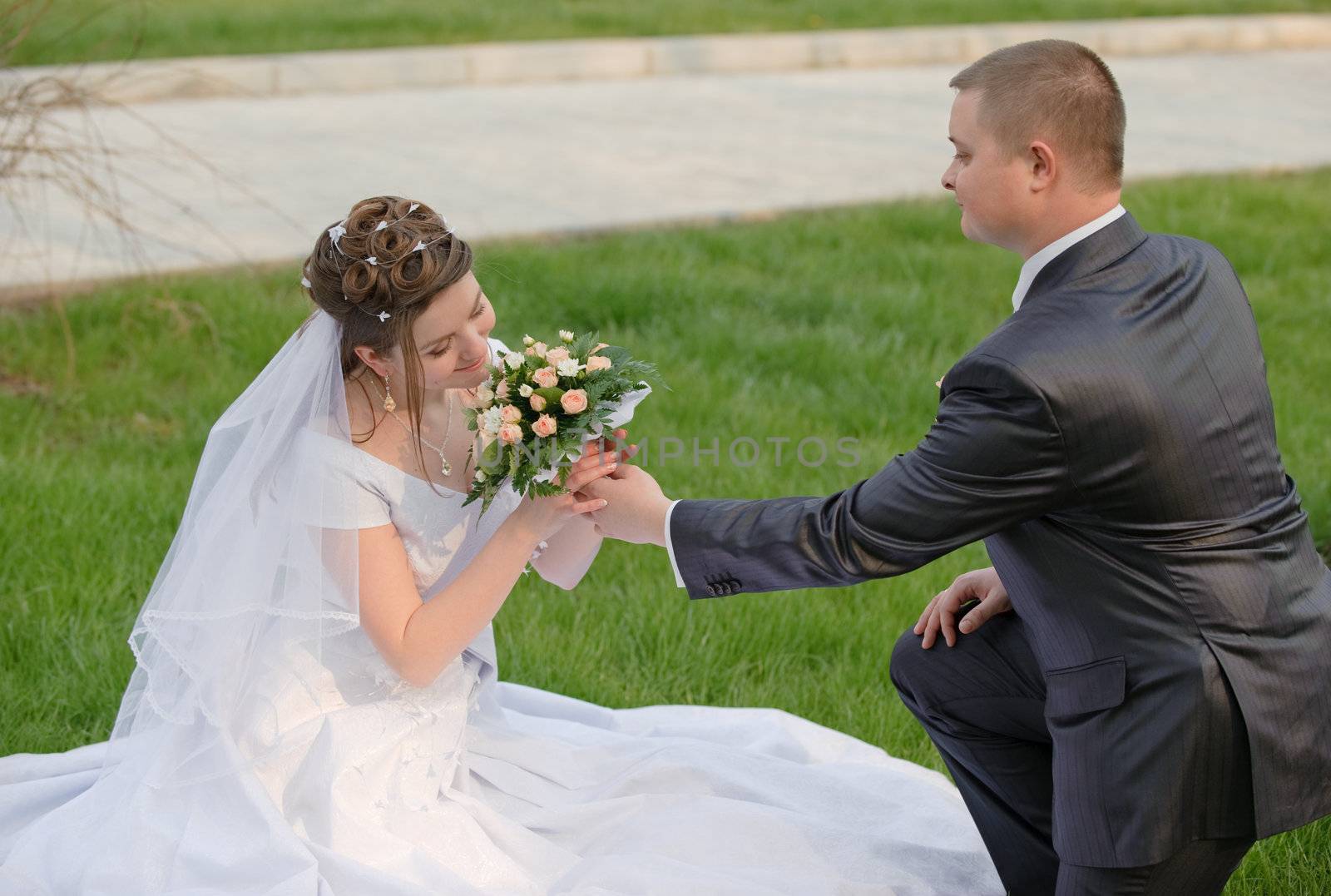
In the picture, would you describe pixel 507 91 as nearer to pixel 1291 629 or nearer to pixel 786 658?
pixel 786 658

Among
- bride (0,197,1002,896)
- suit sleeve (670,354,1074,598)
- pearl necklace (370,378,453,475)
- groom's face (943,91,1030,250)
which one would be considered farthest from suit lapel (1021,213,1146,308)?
pearl necklace (370,378,453,475)

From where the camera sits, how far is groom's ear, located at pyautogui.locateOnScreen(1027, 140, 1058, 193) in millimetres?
2674

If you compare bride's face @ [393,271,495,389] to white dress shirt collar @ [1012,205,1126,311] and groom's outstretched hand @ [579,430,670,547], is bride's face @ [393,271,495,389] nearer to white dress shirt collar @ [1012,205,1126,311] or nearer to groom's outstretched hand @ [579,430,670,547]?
groom's outstretched hand @ [579,430,670,547]

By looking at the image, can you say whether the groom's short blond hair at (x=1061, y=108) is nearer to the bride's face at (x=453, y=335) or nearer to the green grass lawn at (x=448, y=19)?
the bride's face at (x=453, y=335)

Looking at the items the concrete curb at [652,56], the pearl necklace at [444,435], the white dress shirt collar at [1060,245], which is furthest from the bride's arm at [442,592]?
the concrete curb at [652,56]

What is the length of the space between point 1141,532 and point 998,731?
75cm

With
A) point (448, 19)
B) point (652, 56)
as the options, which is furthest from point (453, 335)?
point (448, 19)

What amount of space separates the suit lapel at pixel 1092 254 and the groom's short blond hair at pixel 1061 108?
0.28 ft

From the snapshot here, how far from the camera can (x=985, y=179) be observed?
2.74 metres

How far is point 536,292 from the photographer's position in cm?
664

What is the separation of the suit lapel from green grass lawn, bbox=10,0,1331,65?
8.86 metres

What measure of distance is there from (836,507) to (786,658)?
153cm

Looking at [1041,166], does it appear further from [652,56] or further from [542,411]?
[652,56]

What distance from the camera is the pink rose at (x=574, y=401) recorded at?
2846 mm
